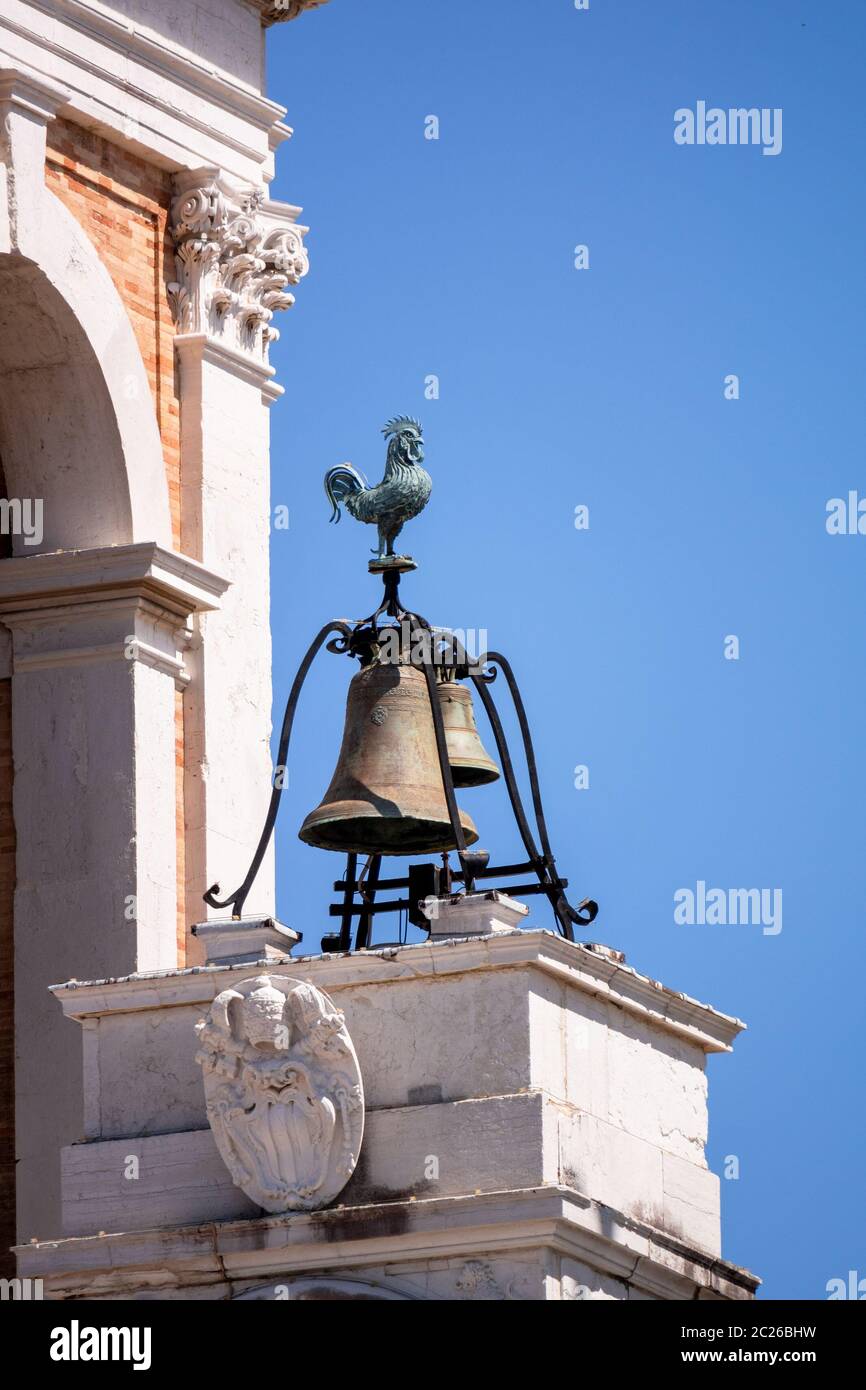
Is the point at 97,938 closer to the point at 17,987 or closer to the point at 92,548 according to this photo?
the point at 17,987

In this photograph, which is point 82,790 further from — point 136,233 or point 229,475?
point 136,233

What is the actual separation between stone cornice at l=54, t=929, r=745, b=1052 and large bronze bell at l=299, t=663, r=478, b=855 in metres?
1.59

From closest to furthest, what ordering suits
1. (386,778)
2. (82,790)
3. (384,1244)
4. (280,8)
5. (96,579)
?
(384,1244), (386,778), (82,790), (96,579), (280,8)

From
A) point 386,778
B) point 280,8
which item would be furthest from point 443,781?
→ point 280,8

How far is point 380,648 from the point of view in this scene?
21.0 m

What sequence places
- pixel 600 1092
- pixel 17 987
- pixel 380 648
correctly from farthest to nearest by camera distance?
1. pixel 17 987
2. pixel 380 648
3. pixel 600 1092

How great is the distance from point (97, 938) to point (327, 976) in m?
3.33

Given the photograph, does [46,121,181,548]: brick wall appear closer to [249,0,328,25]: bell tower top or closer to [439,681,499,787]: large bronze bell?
[249,0,328,25]: bell tower top

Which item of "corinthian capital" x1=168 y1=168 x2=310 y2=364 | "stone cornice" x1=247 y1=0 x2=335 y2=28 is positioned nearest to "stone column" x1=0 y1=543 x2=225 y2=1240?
"corinthian capital" x1=168 y1=168 x2=310 y2=364

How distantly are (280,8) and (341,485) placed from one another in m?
4.42

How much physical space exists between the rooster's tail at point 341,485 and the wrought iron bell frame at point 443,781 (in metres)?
0.48

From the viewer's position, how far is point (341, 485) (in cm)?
A: 2127
